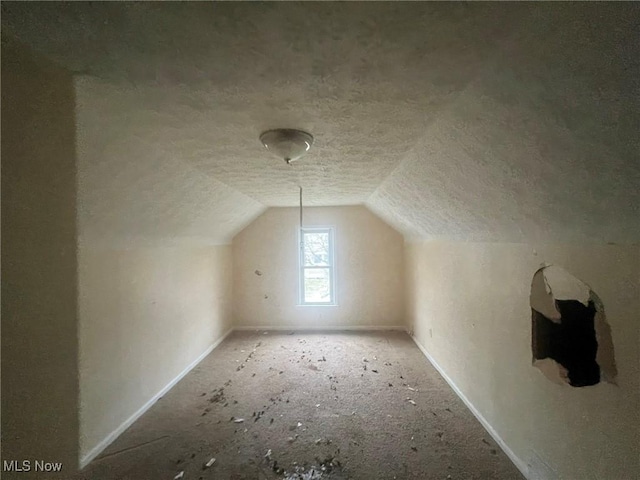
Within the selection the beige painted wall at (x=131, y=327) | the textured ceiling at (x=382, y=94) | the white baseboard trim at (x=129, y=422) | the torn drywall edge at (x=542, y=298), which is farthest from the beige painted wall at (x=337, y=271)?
the torn drywall edge at (x=542, y=298)

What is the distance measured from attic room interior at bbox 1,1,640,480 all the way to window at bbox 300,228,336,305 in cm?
186

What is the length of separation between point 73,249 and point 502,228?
2.51 meters

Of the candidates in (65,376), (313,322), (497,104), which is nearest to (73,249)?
(65,376)

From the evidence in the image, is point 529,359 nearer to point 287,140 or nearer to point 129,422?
point 287,140

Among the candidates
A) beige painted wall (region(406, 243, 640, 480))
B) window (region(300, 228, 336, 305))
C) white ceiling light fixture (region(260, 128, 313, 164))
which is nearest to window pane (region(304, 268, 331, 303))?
window (region(300, 228, 336, 305))

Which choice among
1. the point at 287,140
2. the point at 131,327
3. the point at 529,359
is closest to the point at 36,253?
the point at 287,140

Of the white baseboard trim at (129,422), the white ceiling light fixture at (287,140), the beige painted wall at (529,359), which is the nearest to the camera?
the beige painted wall at (529,359)

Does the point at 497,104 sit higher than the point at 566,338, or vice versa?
the point at 497,104

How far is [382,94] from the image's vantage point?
1223mm

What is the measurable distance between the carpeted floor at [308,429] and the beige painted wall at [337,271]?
4.57 ft

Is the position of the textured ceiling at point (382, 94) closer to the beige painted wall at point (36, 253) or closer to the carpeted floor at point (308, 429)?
the beige painted wall at point (36, 253)

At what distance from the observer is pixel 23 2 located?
76cm

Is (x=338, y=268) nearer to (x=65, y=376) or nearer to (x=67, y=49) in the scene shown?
(x=65, y=376)

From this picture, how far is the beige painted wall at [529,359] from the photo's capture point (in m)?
1.17
